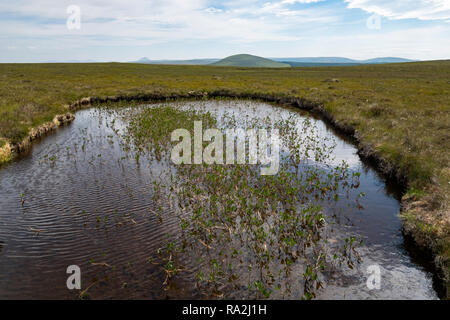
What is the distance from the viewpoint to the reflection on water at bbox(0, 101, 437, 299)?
820 centimetres

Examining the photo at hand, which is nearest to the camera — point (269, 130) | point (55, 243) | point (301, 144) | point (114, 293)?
point (114, 293)

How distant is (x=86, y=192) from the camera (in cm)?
1417

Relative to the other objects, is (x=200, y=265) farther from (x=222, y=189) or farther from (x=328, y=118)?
(x=328, y=118)

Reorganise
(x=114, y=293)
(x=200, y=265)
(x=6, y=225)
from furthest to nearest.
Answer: (x=6, y=225) < (x=200, y=265) < (x=114, y=293)

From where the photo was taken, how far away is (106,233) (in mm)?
10781

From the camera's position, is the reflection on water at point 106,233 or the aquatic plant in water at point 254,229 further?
the aquatic plant in water at point 254,229

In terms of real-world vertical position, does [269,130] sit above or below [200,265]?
above

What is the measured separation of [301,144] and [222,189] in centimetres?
1063

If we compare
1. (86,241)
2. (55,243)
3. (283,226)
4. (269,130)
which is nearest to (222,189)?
(283,226)

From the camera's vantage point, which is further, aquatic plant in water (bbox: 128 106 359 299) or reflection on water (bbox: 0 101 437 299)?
aquatic plant in water (bbox: 128 106 359 299)

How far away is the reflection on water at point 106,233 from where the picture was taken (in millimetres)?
8203
